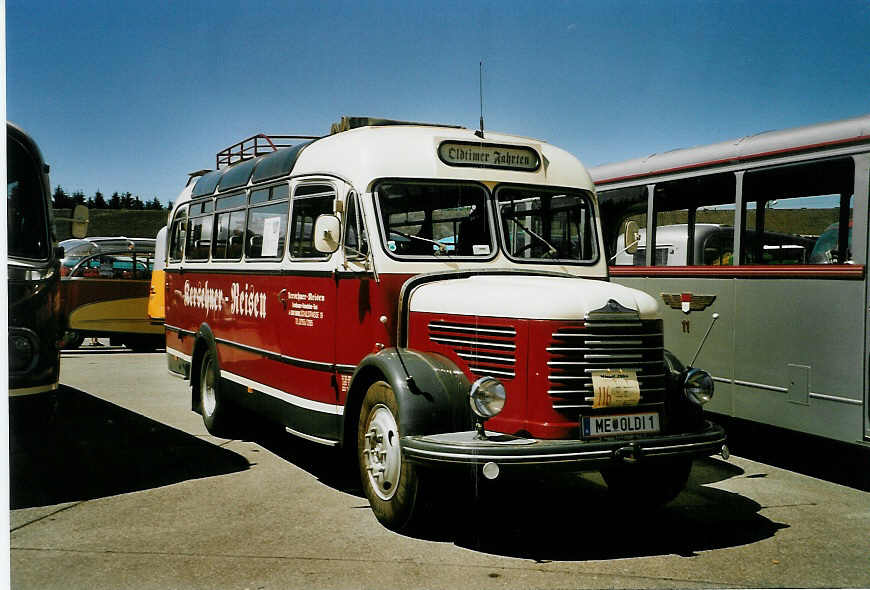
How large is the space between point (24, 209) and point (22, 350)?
44.1 inches

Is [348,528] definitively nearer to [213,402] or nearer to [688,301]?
[213,402]

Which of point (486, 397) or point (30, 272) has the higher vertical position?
point (30, 272)

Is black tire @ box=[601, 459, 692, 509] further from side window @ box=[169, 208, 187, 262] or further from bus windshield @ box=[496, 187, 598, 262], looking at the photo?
side window @ box=[169, 208, 187, 262]

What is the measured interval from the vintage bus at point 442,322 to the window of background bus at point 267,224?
0.03 meters

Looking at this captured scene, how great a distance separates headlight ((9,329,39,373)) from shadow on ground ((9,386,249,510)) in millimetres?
237

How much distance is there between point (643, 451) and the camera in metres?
5.11

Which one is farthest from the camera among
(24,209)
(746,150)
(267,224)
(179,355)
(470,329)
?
(179,355)

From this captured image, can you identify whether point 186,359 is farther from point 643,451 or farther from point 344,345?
point 643,451

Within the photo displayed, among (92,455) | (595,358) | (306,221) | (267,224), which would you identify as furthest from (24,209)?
(595,358)

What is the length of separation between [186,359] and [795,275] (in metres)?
6.64

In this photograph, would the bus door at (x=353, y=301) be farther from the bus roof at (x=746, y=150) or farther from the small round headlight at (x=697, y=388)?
the bus roof at (x=746, y=150)

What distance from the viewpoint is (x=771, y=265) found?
7641mm

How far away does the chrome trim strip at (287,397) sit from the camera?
650 cm

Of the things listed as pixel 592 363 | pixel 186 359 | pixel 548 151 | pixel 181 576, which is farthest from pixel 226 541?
pixel 186 359
